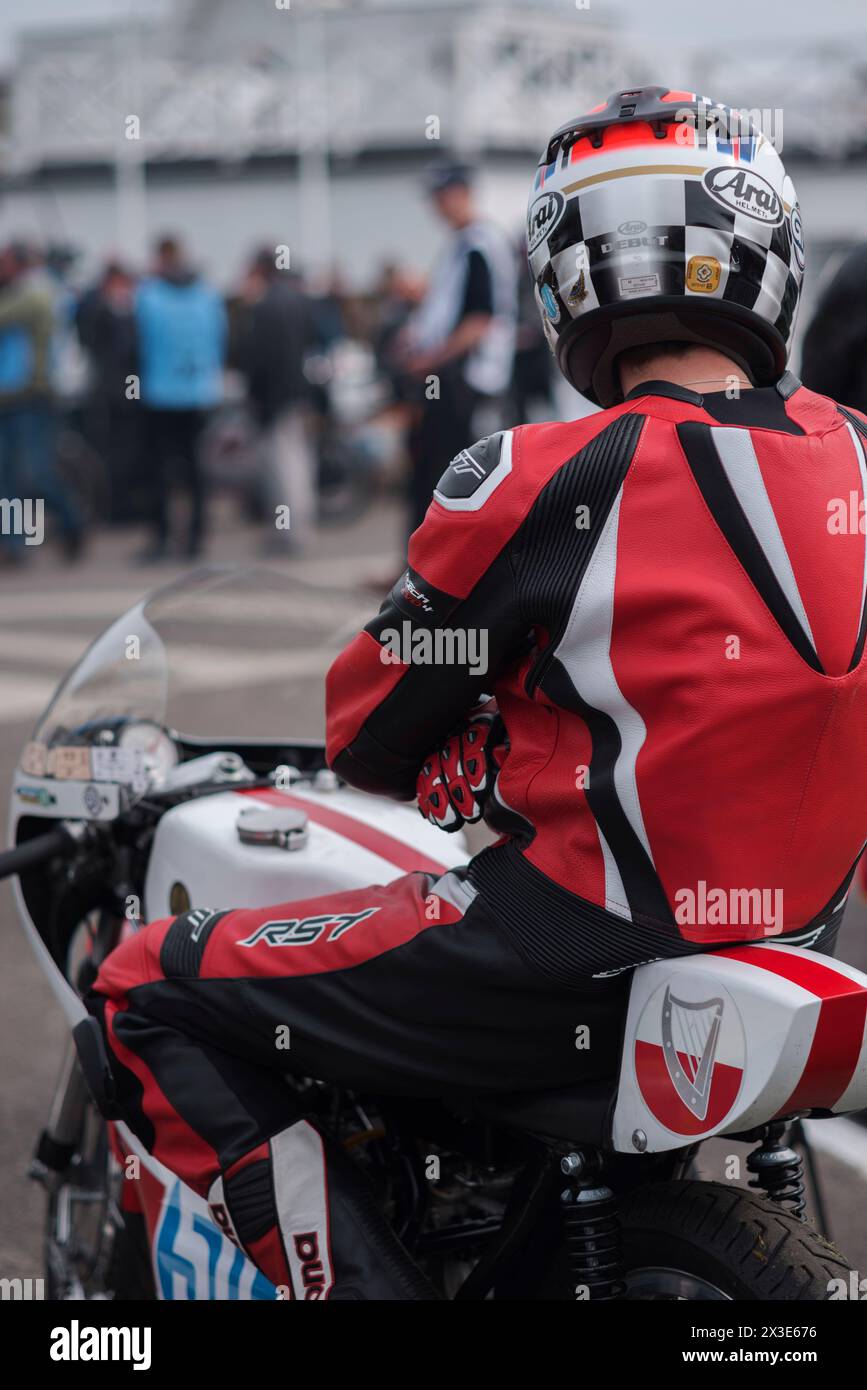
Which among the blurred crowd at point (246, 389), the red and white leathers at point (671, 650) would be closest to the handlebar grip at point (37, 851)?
the red and white leathers at point (671, 650)

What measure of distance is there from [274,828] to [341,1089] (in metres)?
0.35

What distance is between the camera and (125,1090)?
218 centimetres

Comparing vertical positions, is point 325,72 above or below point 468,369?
above

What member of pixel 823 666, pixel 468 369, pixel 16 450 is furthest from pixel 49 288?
pixel 823 666

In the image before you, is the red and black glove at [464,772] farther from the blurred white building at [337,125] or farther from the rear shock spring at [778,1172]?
the blurred white building at [337,125]

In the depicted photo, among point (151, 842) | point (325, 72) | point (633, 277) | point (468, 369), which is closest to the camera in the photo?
point (633, 277)

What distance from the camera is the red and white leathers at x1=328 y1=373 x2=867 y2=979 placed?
1.79 metres

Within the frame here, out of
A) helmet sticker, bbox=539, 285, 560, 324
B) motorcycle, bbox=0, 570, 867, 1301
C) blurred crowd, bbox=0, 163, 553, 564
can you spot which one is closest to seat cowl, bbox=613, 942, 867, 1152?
motorcycle, bbox=0, 570, 867, 1301

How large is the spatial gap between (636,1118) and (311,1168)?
1.48 ft

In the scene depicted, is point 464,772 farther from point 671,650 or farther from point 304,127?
point 304,127

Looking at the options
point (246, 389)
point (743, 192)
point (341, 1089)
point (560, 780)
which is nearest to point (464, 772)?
point (560, 780)

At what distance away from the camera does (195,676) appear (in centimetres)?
273

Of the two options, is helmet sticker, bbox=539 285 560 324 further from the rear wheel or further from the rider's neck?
the rear wheel
